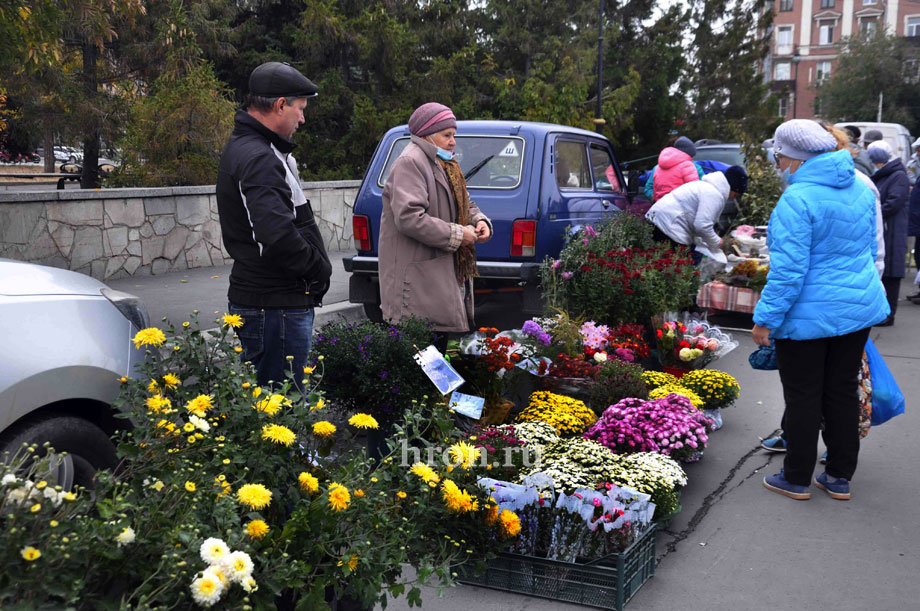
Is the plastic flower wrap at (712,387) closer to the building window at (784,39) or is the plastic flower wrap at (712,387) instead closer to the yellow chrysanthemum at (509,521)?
the yellow chrysanthemum at (509,521)

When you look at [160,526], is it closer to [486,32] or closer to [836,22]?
[486,32]

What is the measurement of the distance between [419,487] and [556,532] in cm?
105

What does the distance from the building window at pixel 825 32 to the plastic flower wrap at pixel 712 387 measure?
76.5 m

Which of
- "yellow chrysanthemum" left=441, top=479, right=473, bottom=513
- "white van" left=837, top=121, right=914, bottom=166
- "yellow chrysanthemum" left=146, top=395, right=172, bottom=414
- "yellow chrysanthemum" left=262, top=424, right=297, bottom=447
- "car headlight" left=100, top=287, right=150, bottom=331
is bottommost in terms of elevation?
"yellow chrysanthemum" left=441, top=479, right=473, bottom=513

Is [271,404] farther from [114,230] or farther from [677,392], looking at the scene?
[114,230]

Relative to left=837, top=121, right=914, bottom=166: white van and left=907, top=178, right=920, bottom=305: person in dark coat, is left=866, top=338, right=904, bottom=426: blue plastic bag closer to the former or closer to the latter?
left=907, top=178, right=920, bottom=305: person in dark coat

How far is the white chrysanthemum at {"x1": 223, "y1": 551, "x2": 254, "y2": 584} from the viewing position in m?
1.89

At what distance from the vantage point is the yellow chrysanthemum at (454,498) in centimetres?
269

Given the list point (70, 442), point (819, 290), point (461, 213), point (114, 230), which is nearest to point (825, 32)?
point (114, 230)

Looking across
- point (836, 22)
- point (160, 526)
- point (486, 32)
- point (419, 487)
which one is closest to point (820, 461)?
point (419, 487)

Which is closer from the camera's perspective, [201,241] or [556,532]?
[556,532]

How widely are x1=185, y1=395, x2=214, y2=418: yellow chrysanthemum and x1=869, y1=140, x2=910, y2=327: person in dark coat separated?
8.29 meters

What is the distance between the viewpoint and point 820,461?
5.05 m

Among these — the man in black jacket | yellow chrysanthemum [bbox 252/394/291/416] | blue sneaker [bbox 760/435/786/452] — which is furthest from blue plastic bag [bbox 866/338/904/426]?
yellow chrysanthemum [bbox 252/394/291/416]
